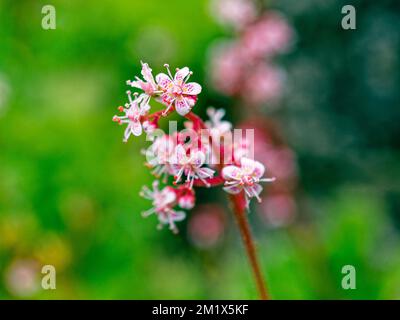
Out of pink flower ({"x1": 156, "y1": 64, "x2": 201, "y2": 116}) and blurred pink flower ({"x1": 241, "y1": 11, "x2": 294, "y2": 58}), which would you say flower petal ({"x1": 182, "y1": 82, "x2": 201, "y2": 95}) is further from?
blurred pink flower ({"x1": 241, "y1": 11, "x2": 294, "y2": 58})

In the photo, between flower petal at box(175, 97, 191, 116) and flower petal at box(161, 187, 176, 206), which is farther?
flower petal at box(161, 187, 176, 206)

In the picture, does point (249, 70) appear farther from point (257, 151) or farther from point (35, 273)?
point (35, 273)

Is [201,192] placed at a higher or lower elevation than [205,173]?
higher

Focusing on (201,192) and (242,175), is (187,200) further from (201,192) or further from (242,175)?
(201,192)

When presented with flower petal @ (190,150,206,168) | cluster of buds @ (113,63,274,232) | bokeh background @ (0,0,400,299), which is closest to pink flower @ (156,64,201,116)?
cluster of buds @ (113,63,274,232)

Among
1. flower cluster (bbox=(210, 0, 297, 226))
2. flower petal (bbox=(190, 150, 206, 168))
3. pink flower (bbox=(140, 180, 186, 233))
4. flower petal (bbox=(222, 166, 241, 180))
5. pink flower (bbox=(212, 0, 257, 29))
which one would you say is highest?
pink flower (bbox=(212, 0, 257, 29))

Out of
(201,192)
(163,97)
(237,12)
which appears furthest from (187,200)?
(201,192)
